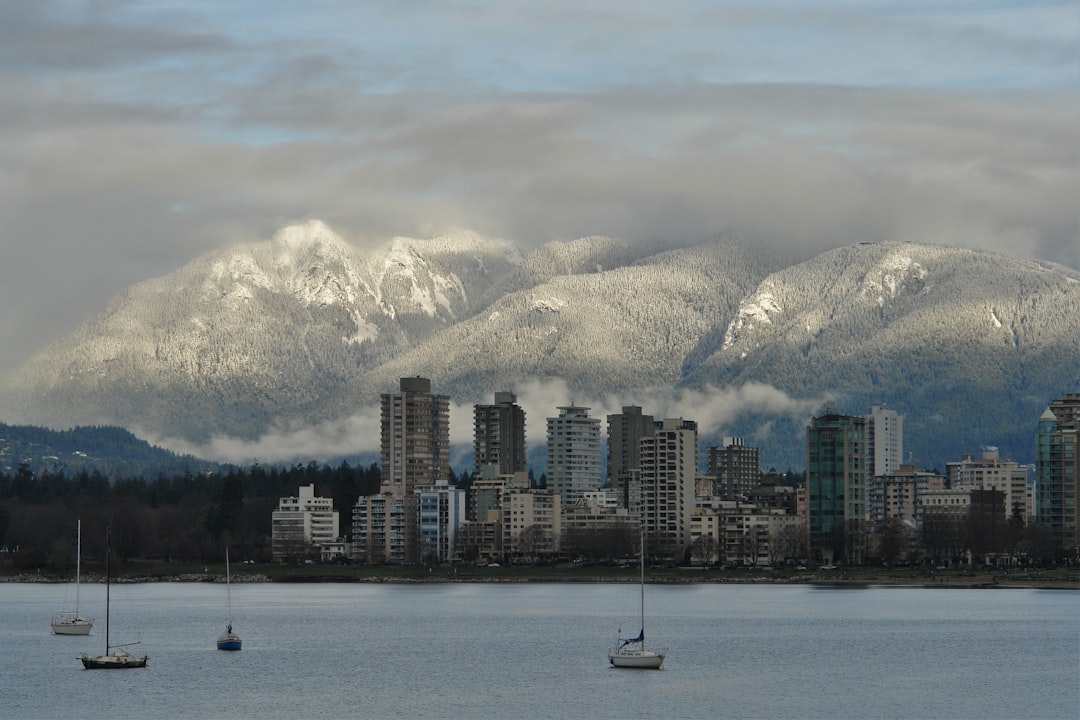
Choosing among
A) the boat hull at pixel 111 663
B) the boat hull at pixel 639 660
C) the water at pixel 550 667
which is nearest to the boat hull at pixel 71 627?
the water at pixel 550 667

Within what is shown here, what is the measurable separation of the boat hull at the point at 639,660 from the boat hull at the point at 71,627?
51514mm

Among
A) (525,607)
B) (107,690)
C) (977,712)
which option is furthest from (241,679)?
(525,607)

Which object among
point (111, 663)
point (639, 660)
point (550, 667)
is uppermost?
point (639, 660)

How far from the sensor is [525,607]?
195 meters

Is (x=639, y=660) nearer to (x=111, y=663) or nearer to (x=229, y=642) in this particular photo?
(x=229, y=642)

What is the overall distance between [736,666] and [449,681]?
19.9 metres

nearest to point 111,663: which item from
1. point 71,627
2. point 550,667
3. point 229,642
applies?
point 229,642

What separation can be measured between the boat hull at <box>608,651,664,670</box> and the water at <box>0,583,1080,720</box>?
97cm

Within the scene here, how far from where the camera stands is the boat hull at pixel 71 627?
153 m

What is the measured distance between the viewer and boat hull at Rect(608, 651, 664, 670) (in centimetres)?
12144

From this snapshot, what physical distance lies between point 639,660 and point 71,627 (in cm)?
5348

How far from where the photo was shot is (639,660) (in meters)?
122

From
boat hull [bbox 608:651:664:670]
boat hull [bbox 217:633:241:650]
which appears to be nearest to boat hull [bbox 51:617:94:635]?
boat hull [bbox 217:633:241:650]

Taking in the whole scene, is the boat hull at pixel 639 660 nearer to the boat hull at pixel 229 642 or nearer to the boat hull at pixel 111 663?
the boat hull at pixel 229 642
